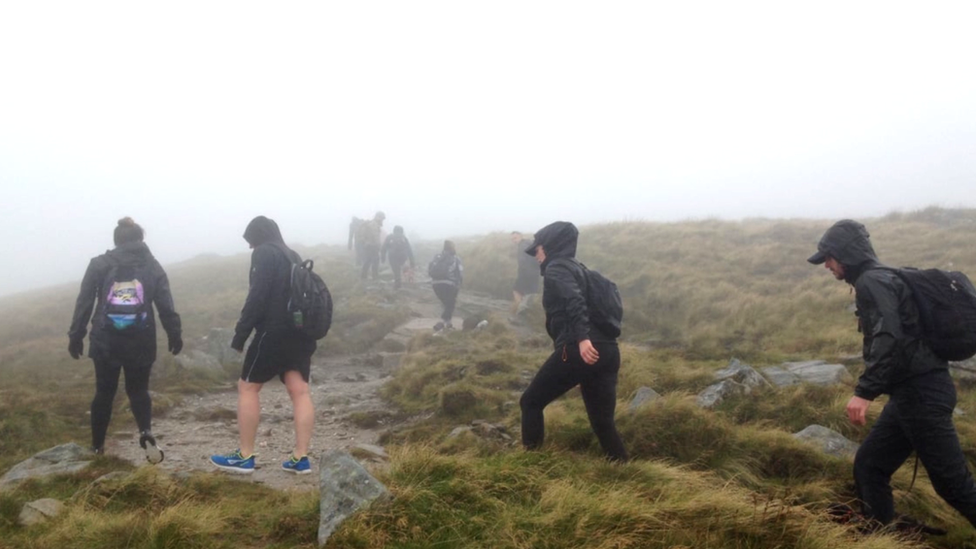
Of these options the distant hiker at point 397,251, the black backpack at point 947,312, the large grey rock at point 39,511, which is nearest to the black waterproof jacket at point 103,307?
the large grey rock at point 39,511

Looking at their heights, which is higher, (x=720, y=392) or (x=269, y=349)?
(x=269, y=349)

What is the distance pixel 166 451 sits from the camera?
813cm

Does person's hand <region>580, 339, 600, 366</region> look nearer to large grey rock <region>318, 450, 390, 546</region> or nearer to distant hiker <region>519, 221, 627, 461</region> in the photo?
distant hiker <region>519, 221, 627, 461</region>

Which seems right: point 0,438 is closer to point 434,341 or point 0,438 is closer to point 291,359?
point 291,359

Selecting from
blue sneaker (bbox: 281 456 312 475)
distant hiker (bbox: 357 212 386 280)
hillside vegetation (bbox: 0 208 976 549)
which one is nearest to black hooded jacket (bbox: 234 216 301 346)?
blue sneaker (bbox: 281 456 312 475)

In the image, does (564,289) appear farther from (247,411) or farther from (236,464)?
(236,464)

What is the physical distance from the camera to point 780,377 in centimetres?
875

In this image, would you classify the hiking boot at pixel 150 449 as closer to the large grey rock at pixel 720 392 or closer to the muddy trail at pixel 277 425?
the muddy trail at pixel 277 425

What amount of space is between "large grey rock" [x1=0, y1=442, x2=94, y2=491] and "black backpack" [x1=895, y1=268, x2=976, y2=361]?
22.7 ft

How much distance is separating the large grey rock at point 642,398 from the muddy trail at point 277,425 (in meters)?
2.69

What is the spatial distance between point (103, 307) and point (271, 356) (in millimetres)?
1964

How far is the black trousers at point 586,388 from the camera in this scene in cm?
554

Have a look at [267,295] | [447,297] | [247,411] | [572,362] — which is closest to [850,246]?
[572,362]

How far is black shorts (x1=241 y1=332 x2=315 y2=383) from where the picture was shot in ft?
21.2
